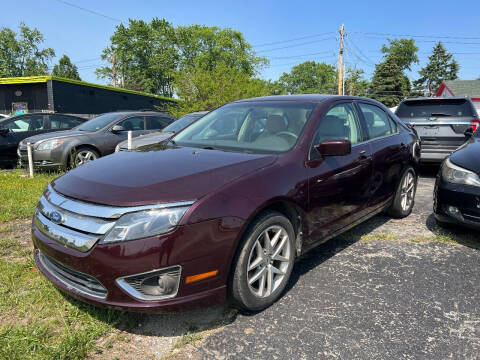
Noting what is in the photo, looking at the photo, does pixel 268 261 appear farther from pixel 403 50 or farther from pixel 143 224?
pixel 403 50

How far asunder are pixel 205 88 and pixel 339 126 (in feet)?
43.4

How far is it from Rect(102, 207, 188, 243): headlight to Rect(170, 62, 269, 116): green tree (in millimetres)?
14027

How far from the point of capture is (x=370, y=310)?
2.58 m

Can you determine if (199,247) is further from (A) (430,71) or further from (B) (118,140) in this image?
(A) (430,71)

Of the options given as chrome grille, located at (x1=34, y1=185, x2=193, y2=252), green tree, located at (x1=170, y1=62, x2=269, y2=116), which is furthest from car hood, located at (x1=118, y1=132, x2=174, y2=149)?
green tree, located at (x1=170, y1=62, x2=269, y2=116)

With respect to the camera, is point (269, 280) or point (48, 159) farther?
point (48, 159)

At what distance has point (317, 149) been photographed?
2.95m

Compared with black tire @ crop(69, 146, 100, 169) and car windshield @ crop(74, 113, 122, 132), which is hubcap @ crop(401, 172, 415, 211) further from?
car windshield @ crop(74, 113, 122, 132)

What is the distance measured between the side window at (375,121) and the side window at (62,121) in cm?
835

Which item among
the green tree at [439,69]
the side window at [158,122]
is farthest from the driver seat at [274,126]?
the green tree at [439,69]

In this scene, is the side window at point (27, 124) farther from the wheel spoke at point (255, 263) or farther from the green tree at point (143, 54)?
the green tree at point (143, 54)

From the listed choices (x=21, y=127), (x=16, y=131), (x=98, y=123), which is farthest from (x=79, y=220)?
(x=21, y=127)

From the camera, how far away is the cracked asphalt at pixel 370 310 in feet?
7.12

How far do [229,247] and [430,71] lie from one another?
251 feet
